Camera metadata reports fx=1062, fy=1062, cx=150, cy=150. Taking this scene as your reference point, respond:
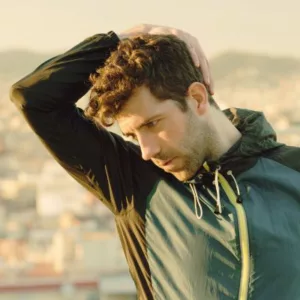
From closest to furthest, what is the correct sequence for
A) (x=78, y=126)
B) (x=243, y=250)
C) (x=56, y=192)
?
(x=243, y=250) → (x=78, y=126) → (x=56, y=192)

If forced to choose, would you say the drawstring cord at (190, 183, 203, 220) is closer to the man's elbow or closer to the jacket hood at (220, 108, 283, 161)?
the jacket hood at (220, 108, 283, 161)

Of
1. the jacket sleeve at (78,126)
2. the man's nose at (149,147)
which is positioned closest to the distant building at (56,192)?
the jacket sleeve at (78,126)

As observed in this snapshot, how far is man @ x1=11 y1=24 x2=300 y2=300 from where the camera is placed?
129 cm

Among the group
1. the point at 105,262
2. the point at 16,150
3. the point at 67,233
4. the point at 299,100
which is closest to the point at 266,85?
the point at 299,100

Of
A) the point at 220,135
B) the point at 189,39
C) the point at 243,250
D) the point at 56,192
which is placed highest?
the point at 189,39

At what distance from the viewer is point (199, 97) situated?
134 cm

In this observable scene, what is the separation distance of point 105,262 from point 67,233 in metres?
2.37

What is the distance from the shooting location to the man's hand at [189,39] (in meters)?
1.36

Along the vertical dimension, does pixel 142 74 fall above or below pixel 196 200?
above

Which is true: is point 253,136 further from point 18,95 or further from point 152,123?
point 18,95

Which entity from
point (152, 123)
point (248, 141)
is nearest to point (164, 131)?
point (152, 123)

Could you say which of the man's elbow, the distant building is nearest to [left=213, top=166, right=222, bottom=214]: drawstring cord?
the man's elbow

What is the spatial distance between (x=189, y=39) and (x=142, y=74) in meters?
0.11

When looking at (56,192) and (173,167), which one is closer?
(173,167)
